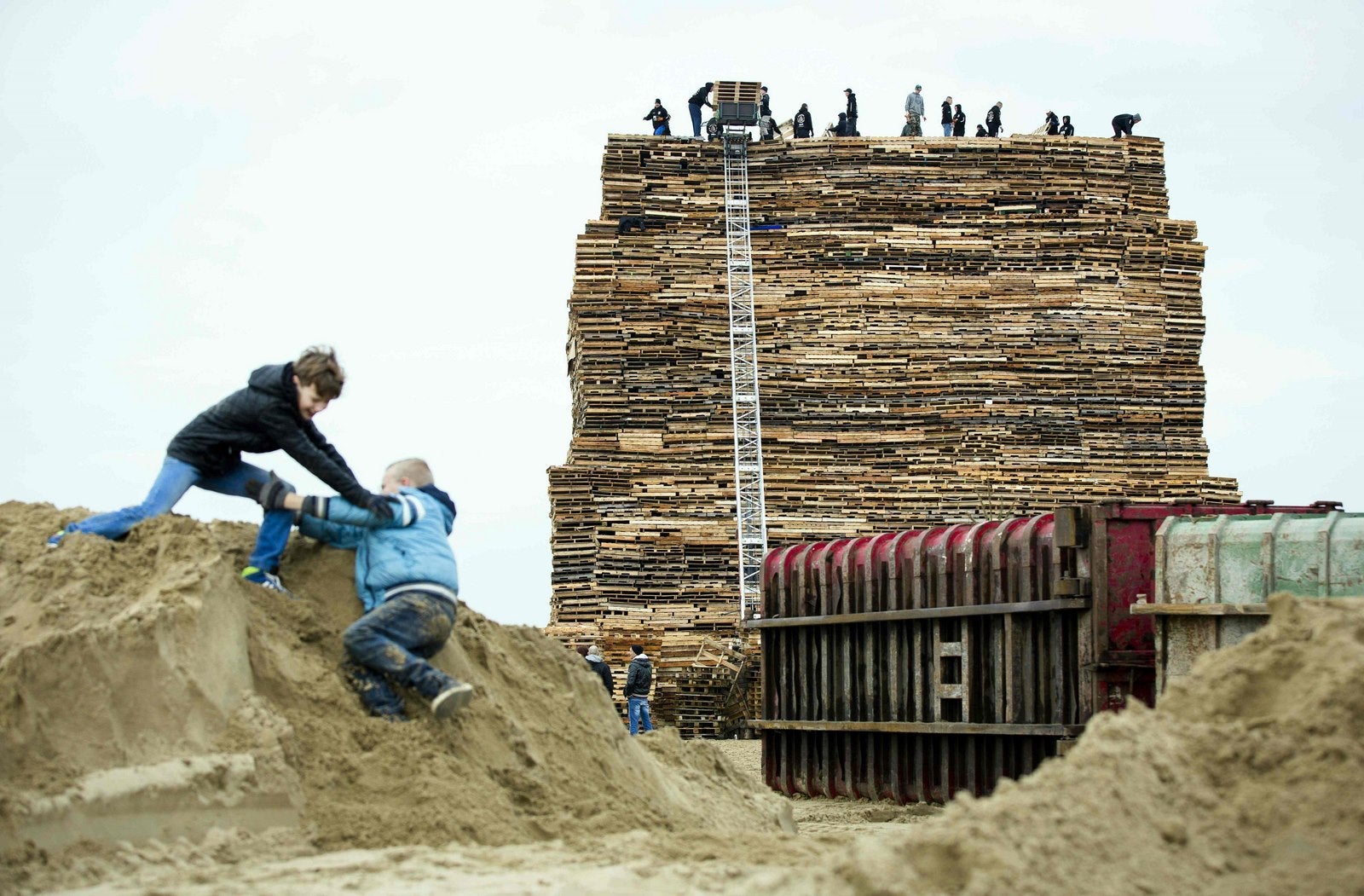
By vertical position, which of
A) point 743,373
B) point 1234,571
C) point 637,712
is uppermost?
point 743,373

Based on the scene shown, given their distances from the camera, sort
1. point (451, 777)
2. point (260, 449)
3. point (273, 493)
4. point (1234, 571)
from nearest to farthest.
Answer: point (451, 777) → point (273, 493) → point (260, 449) → point (1234, 571)

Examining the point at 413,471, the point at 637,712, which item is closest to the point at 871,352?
the point at 637,712

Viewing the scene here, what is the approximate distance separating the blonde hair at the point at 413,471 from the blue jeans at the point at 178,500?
58cm

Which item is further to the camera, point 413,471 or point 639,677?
point 639,677

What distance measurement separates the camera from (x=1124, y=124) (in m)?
34.8

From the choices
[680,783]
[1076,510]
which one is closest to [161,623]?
[680,783]

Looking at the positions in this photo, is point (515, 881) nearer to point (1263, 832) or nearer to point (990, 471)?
point (1263, 832)

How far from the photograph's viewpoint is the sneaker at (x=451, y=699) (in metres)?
7.90

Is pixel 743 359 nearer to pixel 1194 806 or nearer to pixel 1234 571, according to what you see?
pixel 1234 571

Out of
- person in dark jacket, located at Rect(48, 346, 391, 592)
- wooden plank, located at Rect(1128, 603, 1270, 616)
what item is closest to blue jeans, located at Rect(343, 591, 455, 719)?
person in dark jacket, located at Rect(48, 346, 391, 592)

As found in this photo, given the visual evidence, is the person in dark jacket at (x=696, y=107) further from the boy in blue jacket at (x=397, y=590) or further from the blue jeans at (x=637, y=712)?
the boy in blue jacket at (x=397, y=590)

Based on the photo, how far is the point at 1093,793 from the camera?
6035mm

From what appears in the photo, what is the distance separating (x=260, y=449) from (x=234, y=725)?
70.6 inches

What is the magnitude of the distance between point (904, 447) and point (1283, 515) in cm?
2022
